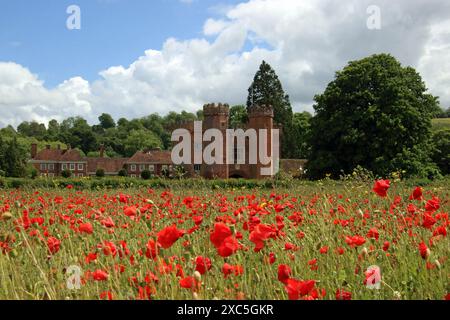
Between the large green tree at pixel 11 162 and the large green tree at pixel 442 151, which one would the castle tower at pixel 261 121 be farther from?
the large green tree at pixel 11 162

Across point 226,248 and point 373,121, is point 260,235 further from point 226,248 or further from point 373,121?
point 373,121

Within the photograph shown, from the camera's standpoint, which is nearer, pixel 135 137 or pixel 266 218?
pixel 266 218

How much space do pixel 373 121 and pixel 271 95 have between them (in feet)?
72.8

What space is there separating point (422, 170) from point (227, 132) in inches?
882

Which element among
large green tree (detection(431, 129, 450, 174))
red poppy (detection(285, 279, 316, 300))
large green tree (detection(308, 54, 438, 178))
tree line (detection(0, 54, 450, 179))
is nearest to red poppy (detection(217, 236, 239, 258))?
red poppy (detection(285, 279, 316, 300))

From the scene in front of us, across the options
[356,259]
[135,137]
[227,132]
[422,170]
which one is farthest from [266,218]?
[135,137]

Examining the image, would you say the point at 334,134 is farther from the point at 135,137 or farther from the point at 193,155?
the point at 135,137

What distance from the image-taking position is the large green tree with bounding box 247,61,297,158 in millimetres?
53906

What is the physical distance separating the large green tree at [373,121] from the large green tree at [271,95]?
707 inches

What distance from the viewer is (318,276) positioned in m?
3.79

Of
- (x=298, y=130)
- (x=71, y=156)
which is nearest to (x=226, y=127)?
(x=298, y=130)

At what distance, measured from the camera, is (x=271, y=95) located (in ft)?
177
